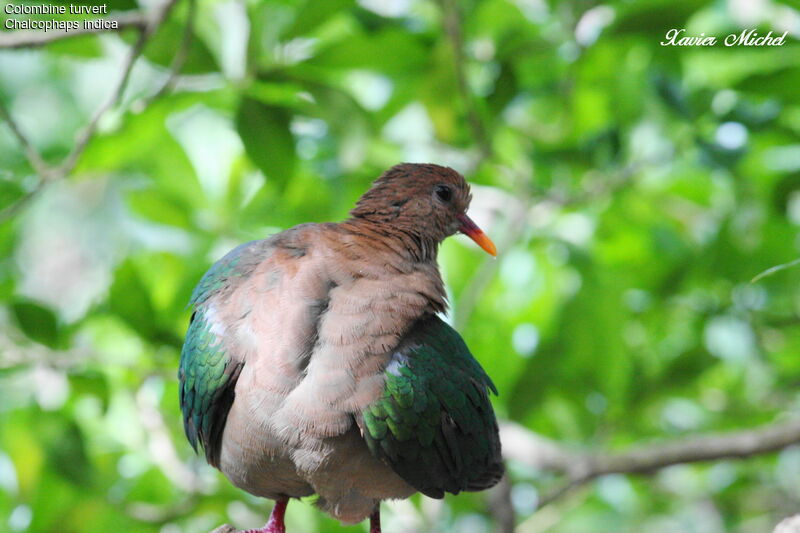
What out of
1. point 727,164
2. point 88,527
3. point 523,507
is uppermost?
point 727,164

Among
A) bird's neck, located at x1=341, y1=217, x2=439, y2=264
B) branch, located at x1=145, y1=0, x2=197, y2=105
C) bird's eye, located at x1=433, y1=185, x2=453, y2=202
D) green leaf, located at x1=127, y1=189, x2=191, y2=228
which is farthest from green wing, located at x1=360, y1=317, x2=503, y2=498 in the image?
green leaf, located at x1=127, y1=189, x2=191, y2=228

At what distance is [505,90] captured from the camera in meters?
4.07

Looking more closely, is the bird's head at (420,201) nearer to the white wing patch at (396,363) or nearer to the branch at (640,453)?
the white wing patch at (396,363)

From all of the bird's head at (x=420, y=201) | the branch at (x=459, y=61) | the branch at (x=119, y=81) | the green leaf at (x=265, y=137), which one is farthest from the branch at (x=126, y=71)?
the branch at (x=459, y=61)

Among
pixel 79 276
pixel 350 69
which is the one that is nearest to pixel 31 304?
pixel 350 69

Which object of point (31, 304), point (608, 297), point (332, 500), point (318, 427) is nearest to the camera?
point (318, 427)

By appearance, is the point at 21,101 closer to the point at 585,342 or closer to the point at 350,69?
the point at 350,69

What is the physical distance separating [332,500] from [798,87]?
274 cm

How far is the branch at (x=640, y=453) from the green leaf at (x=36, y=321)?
209 cm

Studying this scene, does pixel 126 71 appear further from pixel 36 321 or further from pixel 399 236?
pixel 399 236

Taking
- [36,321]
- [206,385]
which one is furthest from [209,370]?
[36,321]

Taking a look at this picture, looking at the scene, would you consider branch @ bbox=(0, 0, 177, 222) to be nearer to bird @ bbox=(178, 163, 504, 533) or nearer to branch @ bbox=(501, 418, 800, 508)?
bird @ bbox=(178, 163, 504, 533)

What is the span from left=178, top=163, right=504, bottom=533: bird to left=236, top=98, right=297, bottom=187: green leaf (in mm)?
968

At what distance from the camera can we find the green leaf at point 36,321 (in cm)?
367
